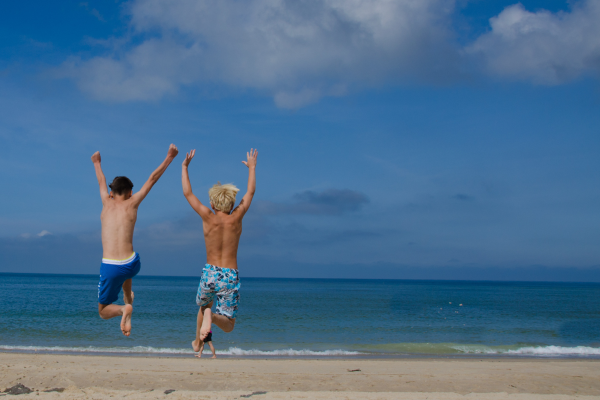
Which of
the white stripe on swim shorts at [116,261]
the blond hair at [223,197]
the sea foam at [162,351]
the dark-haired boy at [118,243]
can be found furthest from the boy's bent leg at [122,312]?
the sea foam at [162,351]

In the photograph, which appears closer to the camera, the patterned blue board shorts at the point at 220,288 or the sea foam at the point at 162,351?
the patterned blue board shorts at the point at 220,288

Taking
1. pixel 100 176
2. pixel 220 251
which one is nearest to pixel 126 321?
pixel 220 251

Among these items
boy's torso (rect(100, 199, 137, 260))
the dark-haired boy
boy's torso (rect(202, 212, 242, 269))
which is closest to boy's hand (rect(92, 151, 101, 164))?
the dark-haired boy

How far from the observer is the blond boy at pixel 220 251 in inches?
206

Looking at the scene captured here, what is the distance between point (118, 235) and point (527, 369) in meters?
14.0

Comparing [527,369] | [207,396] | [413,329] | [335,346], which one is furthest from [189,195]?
[413,329]

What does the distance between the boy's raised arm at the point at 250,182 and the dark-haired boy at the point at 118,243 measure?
1.13 m

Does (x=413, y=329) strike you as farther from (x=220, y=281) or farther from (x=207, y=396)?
(x=220, y=281)

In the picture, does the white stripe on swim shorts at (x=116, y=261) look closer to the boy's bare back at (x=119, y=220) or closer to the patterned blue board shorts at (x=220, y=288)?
the boy's bare back at (x=119, y=220)

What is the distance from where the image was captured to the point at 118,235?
5.27m

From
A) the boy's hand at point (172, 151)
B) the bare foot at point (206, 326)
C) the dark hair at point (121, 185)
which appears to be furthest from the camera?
the boy's hand at point (172, 151)

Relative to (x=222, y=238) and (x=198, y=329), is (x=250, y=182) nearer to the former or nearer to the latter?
(x=222, y=238)

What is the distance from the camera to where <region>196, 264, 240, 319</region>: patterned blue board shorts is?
526 cm

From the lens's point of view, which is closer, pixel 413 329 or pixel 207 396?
pixel 207 396
